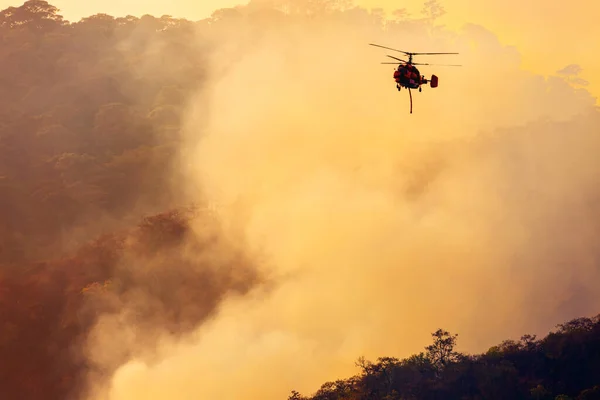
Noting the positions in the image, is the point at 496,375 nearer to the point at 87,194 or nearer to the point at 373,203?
the point at 373,203

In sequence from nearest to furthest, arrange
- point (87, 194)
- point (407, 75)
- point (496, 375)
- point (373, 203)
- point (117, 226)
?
point (407, 75) < point (496, 375) < point (117, 226) < point (87, 194) < point (373, 203)

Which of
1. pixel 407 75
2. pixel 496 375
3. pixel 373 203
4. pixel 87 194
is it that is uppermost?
pixel 87 194

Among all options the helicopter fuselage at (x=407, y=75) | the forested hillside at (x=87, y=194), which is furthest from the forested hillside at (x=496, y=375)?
the forested hillside at (x=87, y=194)

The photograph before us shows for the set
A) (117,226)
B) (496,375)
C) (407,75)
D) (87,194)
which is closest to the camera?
(407,75)

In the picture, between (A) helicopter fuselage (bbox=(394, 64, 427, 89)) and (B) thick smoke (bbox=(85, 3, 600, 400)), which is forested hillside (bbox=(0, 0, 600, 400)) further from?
(A) helicopter fuselage (bbox=(394, 64, 427, 89))

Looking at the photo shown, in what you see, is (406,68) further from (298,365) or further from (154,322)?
(154,322)

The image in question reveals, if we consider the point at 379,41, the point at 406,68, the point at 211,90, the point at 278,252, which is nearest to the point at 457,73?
the point at 379,41

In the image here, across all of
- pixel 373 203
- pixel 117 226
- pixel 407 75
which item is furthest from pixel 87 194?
pixel 407 75

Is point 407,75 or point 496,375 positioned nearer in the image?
point 407,75
